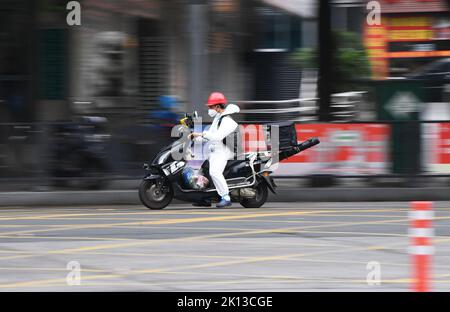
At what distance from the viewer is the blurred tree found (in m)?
17.6

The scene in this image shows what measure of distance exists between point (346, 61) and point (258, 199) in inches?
164

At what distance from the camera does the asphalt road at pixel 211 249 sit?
28.9ft

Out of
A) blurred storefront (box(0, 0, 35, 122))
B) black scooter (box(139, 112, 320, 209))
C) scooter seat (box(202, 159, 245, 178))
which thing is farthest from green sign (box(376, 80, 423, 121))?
blurred storefront (box(0, 0, 35, 122))

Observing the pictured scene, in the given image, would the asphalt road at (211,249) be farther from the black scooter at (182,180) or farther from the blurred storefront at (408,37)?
the blurred storefront at (408,37)

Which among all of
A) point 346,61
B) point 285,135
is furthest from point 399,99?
point 285,135

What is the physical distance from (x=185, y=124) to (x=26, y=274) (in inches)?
230

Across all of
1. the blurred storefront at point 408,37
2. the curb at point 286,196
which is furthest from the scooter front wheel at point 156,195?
the blurred storefront at point 408,37

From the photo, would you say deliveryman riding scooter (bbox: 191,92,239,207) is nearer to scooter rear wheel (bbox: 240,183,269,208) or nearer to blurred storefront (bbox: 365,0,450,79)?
scooter rear wheel (bbox: 240,183,269,208)

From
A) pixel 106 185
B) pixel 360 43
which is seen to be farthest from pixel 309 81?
pixel 106 185

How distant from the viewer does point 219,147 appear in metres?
14.7

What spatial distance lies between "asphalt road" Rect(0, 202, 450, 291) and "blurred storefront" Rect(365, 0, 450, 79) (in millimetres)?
3774

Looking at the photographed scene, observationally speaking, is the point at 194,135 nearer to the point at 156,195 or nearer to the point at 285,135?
the point at 156,195

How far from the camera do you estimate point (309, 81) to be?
1961cm
